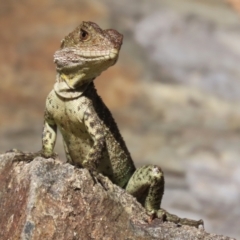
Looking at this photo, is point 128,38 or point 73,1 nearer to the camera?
point 128,38

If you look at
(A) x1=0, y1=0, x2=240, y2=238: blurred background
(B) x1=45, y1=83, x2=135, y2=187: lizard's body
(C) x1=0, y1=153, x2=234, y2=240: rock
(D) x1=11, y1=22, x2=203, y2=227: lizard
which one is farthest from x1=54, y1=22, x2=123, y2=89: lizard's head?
(A) x1=0, y1=0, x2=240, y2=238: blurred background

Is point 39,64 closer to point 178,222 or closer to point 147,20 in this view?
point 147,20

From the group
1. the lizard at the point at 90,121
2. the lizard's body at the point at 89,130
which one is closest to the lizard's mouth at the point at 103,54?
the lizard at the point at 90,121

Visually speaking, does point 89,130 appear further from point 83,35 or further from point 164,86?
point 164,86

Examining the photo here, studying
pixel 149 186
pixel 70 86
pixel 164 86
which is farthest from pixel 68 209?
pixel 164 86

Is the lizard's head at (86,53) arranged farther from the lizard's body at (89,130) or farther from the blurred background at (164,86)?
the blurred background at (164,86)

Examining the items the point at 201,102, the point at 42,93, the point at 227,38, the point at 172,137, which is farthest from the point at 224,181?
the point at 227,38

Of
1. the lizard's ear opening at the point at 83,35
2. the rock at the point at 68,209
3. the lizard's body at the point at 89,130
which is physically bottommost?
the rock at the point at 68,209
